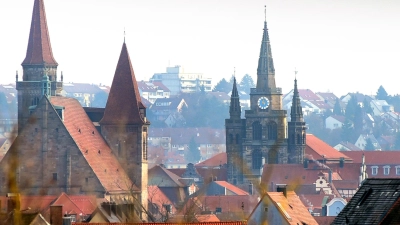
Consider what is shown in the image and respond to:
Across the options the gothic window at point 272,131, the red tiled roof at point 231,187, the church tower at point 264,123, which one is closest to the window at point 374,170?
the church tower at point 264,123

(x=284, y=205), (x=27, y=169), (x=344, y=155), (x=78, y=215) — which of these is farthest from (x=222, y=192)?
(x=284, y=205)

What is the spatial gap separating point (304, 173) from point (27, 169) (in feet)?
124

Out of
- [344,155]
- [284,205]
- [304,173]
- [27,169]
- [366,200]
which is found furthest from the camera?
[344,155]

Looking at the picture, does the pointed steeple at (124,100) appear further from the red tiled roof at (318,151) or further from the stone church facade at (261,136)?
the red tiled roof at (318,151)

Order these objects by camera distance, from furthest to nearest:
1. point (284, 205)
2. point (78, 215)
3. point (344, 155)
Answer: point (344, 155) < point (78, 215) < point (284, 205)

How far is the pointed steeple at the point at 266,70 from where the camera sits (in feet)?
567

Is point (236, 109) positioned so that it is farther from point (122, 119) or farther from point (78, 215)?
point (78, 215)

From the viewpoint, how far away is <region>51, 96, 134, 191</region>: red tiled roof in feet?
417

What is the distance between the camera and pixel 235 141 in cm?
16738

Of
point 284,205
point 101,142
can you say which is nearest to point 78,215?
point 284,205

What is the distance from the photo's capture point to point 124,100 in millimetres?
132750

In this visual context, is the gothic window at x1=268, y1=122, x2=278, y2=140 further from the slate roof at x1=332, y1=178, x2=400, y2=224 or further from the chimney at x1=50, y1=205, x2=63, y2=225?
the slate roof at x1=332, y1=178, x2=400, y2=224

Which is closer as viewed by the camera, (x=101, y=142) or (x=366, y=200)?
(x=366, y=200)

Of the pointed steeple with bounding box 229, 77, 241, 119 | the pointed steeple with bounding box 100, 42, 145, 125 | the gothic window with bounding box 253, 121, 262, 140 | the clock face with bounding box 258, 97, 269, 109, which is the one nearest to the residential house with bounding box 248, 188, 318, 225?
the pointed steeple with bounding box 100, 42, 145, 125
